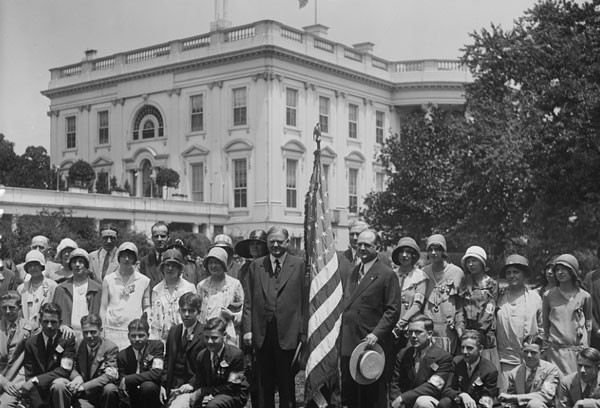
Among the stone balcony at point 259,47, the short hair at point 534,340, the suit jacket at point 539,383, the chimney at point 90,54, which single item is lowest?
the suit jacket at point 539,383

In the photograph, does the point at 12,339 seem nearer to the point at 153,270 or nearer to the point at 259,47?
the point at 153,270

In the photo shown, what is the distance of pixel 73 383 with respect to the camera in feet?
29.4

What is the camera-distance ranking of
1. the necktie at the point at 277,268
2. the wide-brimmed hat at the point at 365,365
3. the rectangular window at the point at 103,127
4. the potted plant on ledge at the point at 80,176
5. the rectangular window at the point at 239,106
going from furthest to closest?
the rectangular window at the point at 103,127 → the rectangular window at the point at 239,106 → the potted plant on ledge at the point at 80,176 → the necktie at the point at 277,268 → the wide-brimmed hat at the point at 365,365

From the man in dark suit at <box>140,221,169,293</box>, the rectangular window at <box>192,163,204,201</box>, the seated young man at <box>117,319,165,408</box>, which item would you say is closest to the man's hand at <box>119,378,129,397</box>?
the seated young man at <box>117,319,165,408</box>

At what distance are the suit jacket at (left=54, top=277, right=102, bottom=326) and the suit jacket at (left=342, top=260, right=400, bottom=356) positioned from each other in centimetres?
289

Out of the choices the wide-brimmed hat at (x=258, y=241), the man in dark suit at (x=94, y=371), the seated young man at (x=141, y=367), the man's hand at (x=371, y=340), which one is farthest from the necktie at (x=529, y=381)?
the man in dark suit at (x=94, y=371)

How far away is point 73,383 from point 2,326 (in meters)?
1.15

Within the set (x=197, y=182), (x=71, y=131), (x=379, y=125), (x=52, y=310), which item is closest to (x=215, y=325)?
(x=52, y=310)

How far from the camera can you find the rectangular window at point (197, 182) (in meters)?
50.2

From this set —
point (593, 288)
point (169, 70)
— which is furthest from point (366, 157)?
point (593, 288)

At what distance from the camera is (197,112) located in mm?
50312

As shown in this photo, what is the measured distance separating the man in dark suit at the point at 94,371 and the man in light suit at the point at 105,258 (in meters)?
1.82

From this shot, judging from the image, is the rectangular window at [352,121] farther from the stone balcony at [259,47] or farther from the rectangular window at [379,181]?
the rectangular window at [379,181]

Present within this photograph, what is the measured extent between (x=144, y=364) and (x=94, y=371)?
56 centimetres
